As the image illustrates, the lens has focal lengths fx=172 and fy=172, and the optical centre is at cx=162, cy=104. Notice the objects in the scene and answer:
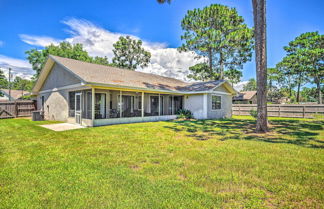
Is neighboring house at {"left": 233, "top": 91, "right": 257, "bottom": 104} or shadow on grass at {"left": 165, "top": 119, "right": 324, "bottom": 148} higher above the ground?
neighboring house at {"left": 233, "top": 91, "right": 257, "bottom": 104}

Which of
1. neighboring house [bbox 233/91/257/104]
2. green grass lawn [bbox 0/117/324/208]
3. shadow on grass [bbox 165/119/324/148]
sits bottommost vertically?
green grass lawn [bbox 0/117/324/208]

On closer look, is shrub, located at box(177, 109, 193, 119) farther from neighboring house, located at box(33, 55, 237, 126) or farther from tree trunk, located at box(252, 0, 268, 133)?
tree trunk, located at box(252, 0, 268, 133)

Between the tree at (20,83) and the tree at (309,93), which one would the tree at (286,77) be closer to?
the tree at (309,93)

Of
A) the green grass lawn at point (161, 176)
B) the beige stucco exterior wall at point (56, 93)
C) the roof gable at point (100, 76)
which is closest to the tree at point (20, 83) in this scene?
the roof gable at point (100, 76)

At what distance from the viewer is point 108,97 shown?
12609 mm

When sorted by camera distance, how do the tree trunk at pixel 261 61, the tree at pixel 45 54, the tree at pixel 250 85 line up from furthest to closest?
the tree at pixel 250 85, the tree at pixel 45 54, the tree trunk at pixel 261 61

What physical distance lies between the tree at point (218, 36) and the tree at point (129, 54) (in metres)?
10.4

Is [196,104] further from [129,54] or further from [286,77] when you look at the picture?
[286,77]

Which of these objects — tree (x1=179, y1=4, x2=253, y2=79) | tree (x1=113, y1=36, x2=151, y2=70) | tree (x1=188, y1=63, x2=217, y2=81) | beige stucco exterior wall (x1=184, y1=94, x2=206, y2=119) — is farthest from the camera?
tree (x1=113, y1=36, x2=151, y2=70)

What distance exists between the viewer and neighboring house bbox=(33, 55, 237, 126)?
10.8 metres

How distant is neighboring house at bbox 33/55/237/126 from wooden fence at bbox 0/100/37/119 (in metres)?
1.56

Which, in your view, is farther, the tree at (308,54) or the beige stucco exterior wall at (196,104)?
the tree at (308,54)

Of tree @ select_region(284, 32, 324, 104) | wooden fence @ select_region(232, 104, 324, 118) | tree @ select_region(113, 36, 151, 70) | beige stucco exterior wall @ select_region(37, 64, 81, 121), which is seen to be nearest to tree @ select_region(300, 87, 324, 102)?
tree @ select_region(284, 32, 324, 104)

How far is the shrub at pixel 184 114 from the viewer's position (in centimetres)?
1532
